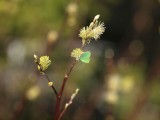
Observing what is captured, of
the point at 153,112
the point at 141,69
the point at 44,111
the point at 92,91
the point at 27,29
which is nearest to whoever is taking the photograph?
the point at 44,111

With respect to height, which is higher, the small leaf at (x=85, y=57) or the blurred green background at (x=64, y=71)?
the blurred green background at (x=64, y=71)

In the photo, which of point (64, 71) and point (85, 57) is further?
point (64, 71)

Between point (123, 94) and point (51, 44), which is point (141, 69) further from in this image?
point (51, 44)

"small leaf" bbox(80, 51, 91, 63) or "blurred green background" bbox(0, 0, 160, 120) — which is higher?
"blurred green background" bbox(0, 0, 160, 120)

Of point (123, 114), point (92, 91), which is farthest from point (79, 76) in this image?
point (123, 114)

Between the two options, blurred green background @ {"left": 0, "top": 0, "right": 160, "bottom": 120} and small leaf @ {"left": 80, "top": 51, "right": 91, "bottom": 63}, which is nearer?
small leaf @ {"left": 80, "top": 51, "right": 91, "bottom": 63}

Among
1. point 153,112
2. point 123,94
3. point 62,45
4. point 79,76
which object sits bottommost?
point 153,112

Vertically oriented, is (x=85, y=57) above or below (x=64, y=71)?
below

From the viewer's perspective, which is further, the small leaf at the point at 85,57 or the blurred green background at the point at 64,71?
the blurred green background at the point at 64,71
